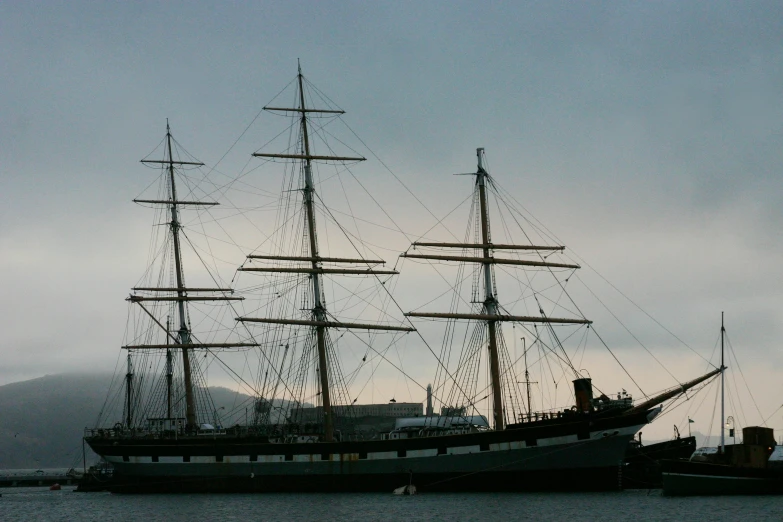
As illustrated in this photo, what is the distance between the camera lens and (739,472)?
6003 cm

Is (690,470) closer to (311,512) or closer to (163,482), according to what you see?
(311,512)

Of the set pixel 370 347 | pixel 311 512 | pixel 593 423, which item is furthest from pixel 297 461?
pixel 593 423

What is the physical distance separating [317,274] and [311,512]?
78.9ft

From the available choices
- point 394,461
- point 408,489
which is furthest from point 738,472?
point 394,461

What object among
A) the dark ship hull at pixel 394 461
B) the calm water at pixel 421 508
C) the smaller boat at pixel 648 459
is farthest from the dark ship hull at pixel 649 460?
the dark ship hull at pixel 394 461

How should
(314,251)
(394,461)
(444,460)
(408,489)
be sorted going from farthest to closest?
(314,251), (394,461), (408,489), (444,460)

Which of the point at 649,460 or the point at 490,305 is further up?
the point at 490,305

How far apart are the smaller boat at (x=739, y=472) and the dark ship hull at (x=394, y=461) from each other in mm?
3699

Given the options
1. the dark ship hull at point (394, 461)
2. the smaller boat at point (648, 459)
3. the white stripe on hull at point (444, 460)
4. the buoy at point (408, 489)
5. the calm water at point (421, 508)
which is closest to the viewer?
the calm water at point (421, 508)

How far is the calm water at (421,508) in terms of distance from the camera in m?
51.8

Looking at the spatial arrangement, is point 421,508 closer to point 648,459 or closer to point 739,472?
point 739,472

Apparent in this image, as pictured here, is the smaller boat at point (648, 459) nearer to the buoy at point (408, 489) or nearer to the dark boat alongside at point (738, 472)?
the dark boat alongside at point (738, 472)

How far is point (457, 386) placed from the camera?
229 ft

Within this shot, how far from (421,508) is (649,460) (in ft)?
90.7
